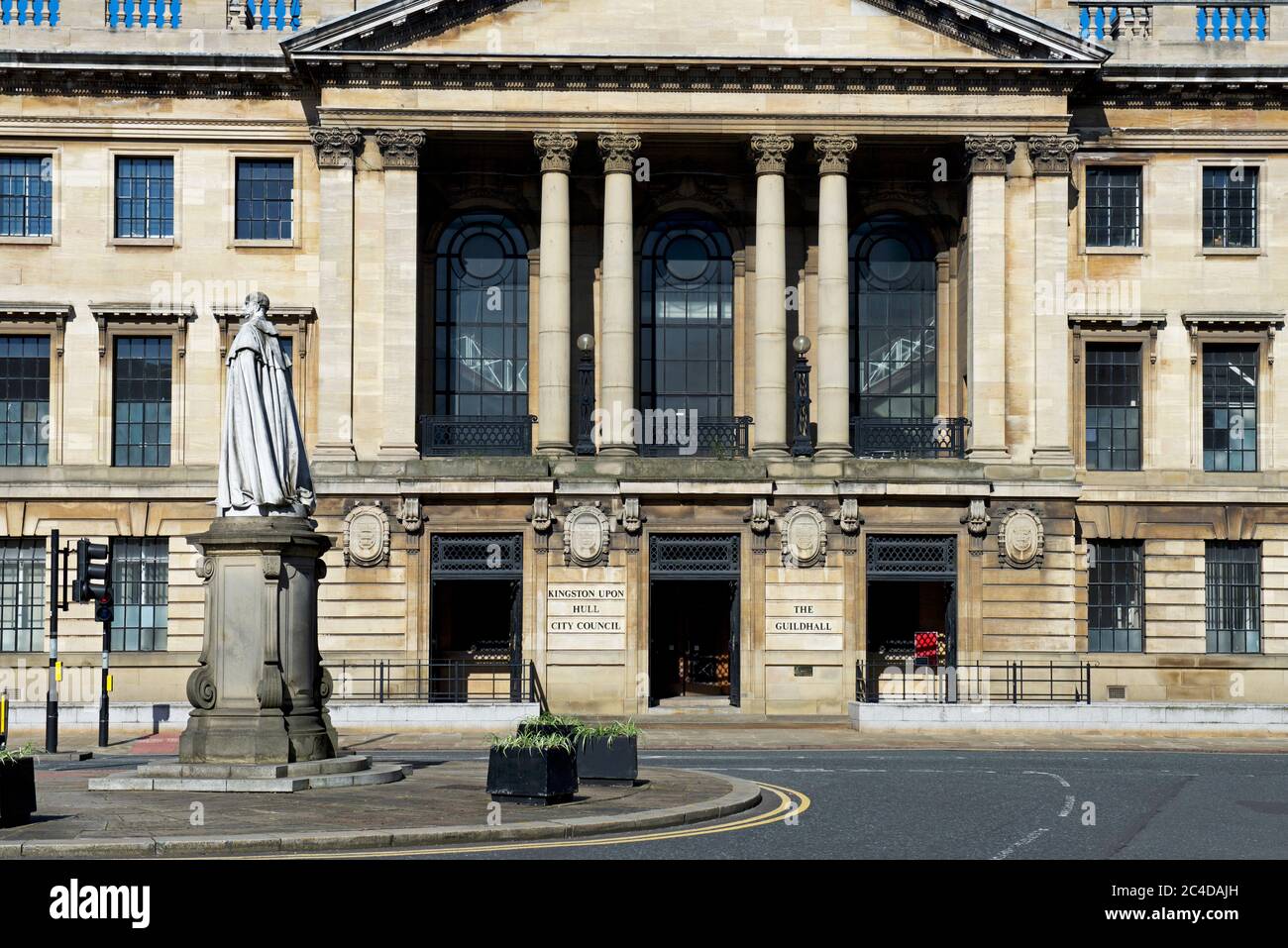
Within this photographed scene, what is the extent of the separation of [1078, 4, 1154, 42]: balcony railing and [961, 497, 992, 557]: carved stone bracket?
13241mm

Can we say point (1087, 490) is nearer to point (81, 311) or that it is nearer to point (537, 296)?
point (537, 296)

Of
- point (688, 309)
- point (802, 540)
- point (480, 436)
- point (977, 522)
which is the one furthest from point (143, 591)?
point (977, 522)

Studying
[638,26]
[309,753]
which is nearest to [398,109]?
→ [638,26]

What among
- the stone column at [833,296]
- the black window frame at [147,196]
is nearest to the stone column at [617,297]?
the stone column at [833,296]

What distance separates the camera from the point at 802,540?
44469 mm

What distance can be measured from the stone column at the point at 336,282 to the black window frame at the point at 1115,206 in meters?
19.2

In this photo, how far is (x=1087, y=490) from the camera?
158ft

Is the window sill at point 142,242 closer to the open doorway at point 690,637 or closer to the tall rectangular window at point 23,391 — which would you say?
the tall rectangular window at point 23,391

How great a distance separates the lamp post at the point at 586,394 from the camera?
4809 cm

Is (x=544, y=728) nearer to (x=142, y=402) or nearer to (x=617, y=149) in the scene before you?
(x=617, y=149)

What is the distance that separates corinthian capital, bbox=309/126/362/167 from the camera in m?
45.1

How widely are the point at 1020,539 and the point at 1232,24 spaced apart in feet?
52.6

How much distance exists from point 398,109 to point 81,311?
9849 millimetres

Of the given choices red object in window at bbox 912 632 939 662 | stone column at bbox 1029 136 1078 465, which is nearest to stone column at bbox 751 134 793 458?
red object in window at bbox 912 632 939 662
